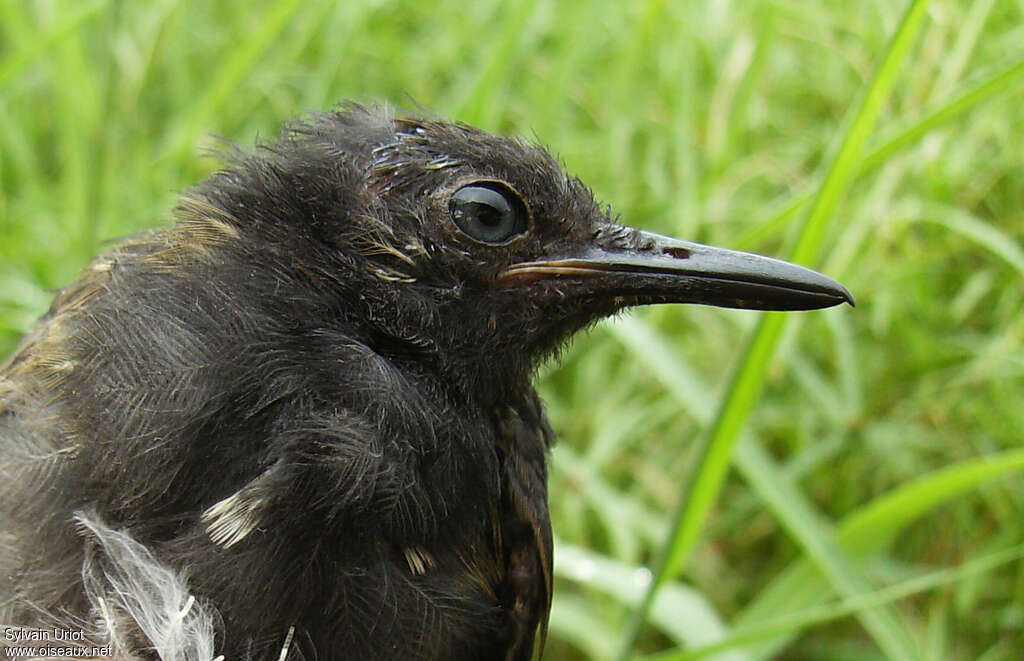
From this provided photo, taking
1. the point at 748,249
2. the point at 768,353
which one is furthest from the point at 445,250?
the point at 748,249

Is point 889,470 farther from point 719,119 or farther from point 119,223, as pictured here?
point 119,223

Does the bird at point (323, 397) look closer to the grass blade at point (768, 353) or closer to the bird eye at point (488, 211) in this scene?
the bird eye at point (488, 211)

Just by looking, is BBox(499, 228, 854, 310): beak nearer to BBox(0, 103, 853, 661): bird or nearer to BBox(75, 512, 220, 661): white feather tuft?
BBox(0, 103, 853, 661): bird

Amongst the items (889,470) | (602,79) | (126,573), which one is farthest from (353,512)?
(602,79)

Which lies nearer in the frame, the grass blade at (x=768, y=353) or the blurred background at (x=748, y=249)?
the grass blade at (x=768, y=353)

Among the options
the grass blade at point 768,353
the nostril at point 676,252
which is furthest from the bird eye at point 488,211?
the grass blade at point 768,353

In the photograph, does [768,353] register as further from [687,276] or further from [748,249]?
[748,249]

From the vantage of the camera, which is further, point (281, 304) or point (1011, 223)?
point (1011, 223)
